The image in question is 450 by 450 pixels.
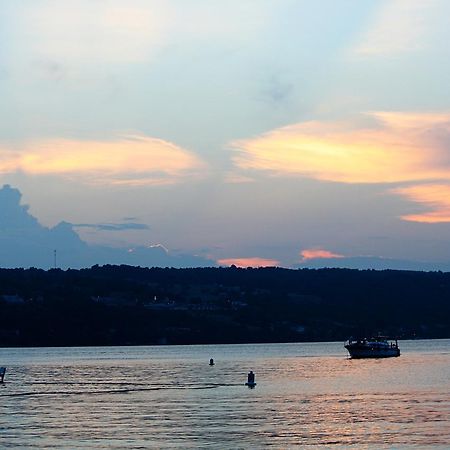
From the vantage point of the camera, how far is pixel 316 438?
73625 millimetres

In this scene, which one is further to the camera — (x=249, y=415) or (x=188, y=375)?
(x=188, y=375)

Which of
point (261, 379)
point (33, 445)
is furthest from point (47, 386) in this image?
point (33, 445)

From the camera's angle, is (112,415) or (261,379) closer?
(112,415)

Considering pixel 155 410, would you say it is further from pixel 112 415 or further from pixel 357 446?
pixel 357 446

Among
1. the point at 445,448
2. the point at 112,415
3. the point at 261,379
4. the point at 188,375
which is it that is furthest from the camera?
the point at 188,375

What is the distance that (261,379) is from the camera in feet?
483

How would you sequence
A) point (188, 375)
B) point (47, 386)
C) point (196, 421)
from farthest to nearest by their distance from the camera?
point (188, 375)
point (47, 386)
point (196, 421)

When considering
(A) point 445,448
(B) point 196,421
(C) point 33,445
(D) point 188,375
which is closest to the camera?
(A) point 445,448

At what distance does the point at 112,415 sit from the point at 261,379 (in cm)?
5762

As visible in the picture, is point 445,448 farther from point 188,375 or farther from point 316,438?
point 188,375

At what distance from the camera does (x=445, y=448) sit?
66562mm

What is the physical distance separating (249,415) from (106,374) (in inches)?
3316

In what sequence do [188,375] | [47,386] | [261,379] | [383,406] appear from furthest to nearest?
[188,375]
[261,379]
[47,386]
[383,406]

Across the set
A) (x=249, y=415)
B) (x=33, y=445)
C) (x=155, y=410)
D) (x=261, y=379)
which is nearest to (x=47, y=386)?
(x=261, y=379)
